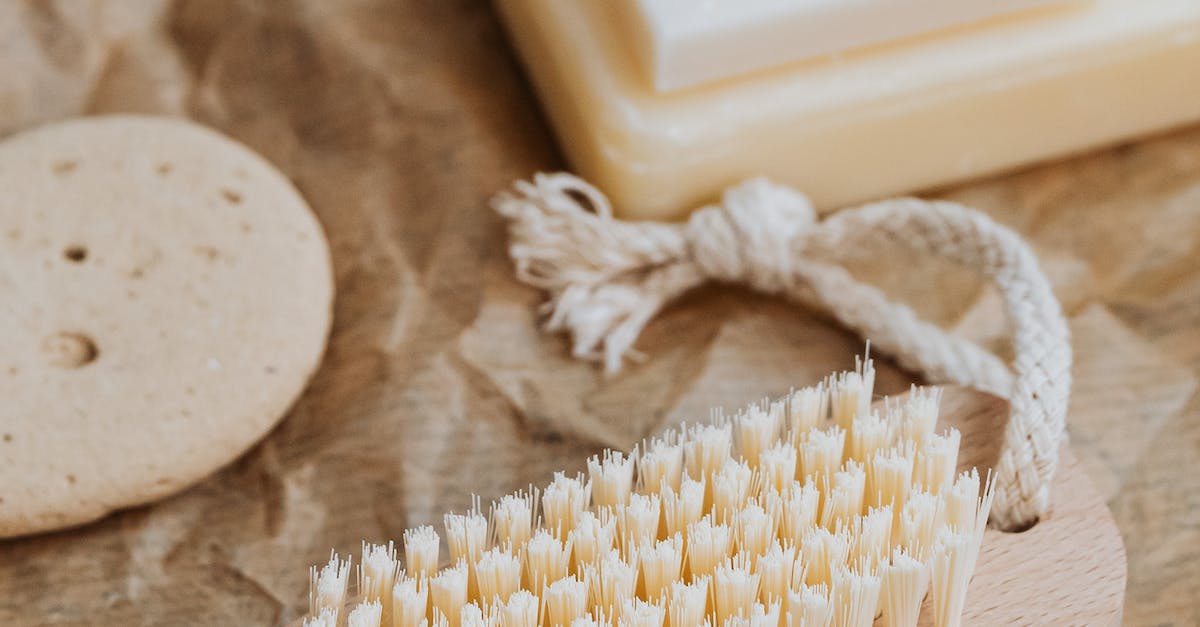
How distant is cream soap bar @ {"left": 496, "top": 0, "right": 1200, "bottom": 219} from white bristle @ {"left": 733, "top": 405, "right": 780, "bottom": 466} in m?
0.18

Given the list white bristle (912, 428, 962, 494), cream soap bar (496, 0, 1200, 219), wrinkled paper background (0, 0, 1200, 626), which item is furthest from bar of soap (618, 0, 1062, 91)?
white bristle (912, 428, 962, 494)

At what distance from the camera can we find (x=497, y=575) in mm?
442

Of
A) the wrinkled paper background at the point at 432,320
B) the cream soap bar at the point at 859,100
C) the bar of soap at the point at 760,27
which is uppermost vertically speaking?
the bar of soap at the point at 760,27

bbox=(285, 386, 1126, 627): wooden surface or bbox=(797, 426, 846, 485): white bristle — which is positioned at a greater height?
bbox=(797, 426, 846, 485): white bristle

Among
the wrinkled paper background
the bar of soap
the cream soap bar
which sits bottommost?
the wrinkled paper background

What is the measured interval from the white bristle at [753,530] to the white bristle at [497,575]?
9cm

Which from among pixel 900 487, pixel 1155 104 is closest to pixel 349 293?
pixel 900 487

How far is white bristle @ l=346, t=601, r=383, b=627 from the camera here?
42 centimetres

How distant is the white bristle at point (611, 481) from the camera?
1.54 ft

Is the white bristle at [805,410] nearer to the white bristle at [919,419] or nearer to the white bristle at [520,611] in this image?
the white bristle at [919,419]

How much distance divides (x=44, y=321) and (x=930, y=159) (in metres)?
0.48

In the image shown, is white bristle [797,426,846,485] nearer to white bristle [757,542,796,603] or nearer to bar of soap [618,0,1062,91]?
white bristle [757,542,796,603]

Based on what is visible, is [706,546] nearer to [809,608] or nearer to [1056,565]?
[809,608]

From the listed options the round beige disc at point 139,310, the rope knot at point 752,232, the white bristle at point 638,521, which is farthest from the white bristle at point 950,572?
the round beige disc at point 139,310
